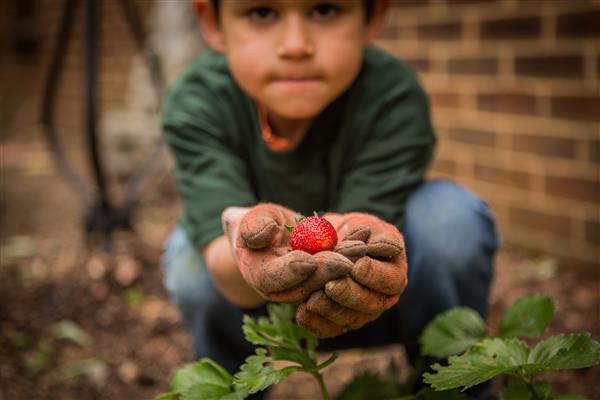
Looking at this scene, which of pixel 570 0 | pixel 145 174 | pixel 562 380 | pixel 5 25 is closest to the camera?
pixel 562 380

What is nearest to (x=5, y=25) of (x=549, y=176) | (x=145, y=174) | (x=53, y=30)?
(x=53, y=30)

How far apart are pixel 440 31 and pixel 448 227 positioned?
5.31 feet

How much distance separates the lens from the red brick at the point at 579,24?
226cm

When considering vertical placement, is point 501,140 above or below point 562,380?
above

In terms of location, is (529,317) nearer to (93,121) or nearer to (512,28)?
(512,28)

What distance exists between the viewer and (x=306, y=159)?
1.65 m

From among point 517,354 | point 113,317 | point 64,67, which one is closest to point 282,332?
point 517,354

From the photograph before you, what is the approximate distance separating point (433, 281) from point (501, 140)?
4.65 ft

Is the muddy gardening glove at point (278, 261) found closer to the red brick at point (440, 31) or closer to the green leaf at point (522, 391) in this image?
the green leaf at point (522, 391)

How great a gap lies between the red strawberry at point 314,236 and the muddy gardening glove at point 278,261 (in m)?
0.02

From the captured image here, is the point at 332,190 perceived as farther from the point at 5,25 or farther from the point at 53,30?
the point at 5,25

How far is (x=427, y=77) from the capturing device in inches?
119

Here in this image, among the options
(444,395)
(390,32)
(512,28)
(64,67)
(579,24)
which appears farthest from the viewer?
(64,67)

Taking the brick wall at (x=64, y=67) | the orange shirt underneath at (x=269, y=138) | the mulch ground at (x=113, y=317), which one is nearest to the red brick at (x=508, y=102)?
the mulch ground at (x=113, y=317)
